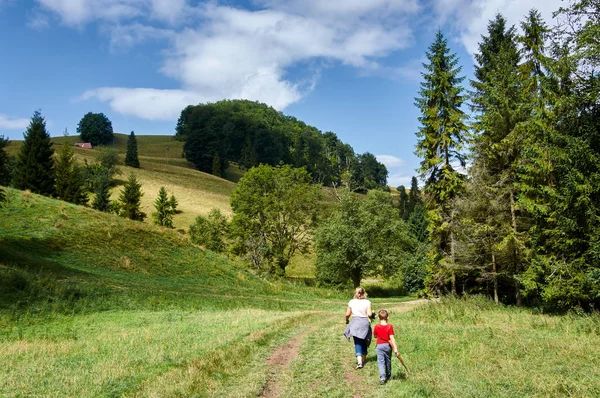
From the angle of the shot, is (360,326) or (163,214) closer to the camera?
(360,326)

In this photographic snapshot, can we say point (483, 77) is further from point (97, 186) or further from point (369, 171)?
point (369, 171)

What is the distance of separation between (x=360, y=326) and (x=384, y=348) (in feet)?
5.27

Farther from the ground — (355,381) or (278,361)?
(355,381)

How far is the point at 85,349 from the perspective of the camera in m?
12.9

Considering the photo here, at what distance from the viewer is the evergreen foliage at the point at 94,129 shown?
552 ft

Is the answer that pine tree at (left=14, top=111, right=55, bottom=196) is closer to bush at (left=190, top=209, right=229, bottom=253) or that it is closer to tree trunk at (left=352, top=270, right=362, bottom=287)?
bush at (left=190, top=209, right=229, bottom=253)

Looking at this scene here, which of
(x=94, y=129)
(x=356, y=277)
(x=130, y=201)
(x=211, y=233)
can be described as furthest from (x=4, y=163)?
(x=94, y=129)

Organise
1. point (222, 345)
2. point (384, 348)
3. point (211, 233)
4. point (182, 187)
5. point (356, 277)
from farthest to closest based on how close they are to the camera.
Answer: point (182, 187) < point (211, 233) < point (356, 277) < point (222, 345) < point (384, 348)

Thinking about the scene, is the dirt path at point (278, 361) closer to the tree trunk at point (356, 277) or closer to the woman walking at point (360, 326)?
the woman walking at point (360, 326)

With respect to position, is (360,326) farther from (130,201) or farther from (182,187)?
(182,187)

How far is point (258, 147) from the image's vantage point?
160 meters

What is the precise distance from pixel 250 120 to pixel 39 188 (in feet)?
420

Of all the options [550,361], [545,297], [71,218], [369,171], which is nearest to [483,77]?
[545,297]

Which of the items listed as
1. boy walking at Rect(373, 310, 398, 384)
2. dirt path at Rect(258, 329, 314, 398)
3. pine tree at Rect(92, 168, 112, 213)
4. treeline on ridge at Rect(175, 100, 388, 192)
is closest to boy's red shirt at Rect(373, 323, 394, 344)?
boy walking at Rect(373, 310, 398, 384)
